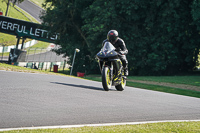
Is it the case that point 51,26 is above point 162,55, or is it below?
above

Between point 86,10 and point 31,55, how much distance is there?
1909 centimetres

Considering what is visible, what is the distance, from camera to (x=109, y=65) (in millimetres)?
10922

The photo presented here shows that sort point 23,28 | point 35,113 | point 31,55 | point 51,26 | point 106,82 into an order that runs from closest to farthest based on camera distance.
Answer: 1. point 35,113
2. point 106,82
3. point 51,26
4. point 23,28
5. point 31,55

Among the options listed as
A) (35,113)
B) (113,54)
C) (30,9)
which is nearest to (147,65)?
(113,54)

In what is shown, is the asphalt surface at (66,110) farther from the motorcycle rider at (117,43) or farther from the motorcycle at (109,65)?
the motorcycle rider at (117,43)

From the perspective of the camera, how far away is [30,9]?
282 ft

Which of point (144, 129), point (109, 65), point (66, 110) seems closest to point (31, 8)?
point (109, 65)

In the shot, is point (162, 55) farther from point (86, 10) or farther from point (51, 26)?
point (51, 26)

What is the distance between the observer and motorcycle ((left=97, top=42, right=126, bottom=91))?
34.6 feet

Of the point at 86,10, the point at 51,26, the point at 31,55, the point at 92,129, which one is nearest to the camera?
the point at 92,129

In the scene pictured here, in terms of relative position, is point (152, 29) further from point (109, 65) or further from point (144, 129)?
point (144, 129)

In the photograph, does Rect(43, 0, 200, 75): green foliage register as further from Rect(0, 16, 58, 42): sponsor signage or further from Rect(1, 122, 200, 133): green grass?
Rect(1, 122, 200, 133): green grass

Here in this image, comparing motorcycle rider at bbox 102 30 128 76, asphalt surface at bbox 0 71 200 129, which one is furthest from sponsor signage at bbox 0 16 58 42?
asphalt surface at bbox 0 71 200 129

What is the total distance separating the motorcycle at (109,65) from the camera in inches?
416
